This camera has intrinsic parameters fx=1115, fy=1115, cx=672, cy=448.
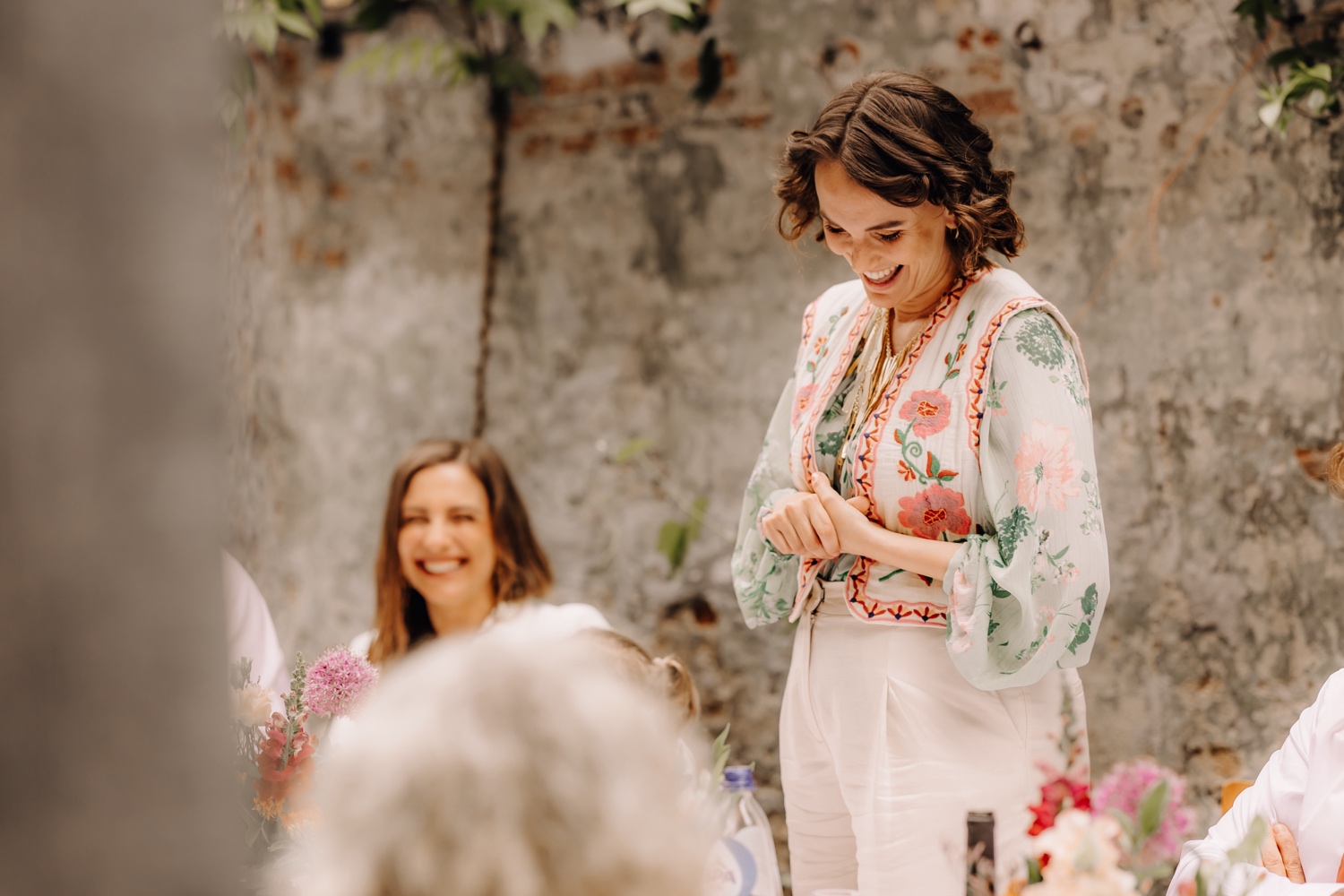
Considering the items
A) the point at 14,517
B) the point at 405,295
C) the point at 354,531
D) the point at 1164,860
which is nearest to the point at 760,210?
the point at 405,295

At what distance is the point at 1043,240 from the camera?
105 inches

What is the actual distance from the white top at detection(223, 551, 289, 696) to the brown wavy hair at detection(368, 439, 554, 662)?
214 mm

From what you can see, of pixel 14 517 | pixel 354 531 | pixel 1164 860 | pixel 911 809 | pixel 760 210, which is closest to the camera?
pixel 14 517

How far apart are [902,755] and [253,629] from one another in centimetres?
147

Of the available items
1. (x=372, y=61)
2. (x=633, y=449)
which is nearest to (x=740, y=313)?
(x=633, y=449)

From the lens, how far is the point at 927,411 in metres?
1.49

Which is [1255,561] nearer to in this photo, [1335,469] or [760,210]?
[1335,469]

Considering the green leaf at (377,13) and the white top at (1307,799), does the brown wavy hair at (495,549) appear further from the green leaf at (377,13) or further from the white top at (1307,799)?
the white top at (1307,799)

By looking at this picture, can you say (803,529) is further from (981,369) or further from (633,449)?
(633,449)

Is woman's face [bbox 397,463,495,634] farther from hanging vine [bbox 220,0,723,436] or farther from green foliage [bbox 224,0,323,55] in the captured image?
green foliage [bbox 224,0,323,55]

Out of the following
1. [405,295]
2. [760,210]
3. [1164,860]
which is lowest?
[1164,860]

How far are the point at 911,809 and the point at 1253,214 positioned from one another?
179cm

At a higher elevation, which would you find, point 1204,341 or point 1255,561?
point 1204,341

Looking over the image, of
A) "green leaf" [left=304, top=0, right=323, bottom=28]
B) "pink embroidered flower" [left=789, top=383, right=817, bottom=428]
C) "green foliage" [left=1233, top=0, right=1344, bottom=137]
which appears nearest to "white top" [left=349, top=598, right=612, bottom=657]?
"pink embroidered flower" [left=789, top=383, right=817, bottom=428]
